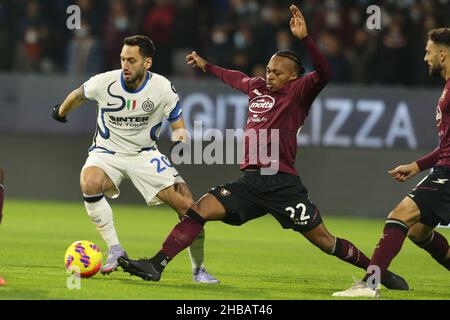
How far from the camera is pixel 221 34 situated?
63.2 ft

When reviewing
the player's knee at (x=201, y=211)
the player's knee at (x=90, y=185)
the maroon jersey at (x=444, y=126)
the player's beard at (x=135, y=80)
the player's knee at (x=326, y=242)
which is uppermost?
the player's beard at (x=135, y=80)

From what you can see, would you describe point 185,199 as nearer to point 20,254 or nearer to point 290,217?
point 290,217

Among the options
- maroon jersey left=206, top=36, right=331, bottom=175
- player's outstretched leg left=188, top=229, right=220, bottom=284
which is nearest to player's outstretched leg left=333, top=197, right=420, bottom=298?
maroon jersey left=206, top=36, right=331, bottom=175

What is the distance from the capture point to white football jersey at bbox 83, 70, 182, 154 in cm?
1021

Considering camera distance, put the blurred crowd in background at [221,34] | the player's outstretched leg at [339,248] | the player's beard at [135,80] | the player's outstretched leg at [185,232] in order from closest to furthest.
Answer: the player's outstretched leg at [185,232] < the player's outstretched leg at [339,248] < the player's beard at [135,80] < the blurred crowd in background at [221,34]

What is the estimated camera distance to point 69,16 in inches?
774

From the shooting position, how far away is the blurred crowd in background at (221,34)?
60.0ft

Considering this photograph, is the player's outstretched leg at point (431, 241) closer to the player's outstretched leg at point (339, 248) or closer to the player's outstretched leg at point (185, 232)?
the player's outstretched leg at point (339, 248)

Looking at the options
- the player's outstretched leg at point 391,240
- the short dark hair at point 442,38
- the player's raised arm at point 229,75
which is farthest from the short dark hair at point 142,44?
the player's outstretched leg at point 391,240

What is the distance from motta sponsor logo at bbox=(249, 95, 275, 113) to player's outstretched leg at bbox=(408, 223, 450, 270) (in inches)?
65.0

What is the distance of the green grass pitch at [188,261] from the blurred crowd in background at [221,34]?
269cm

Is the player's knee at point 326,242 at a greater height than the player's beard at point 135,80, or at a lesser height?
lesser

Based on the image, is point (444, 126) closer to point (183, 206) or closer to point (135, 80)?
point (183, 206)
